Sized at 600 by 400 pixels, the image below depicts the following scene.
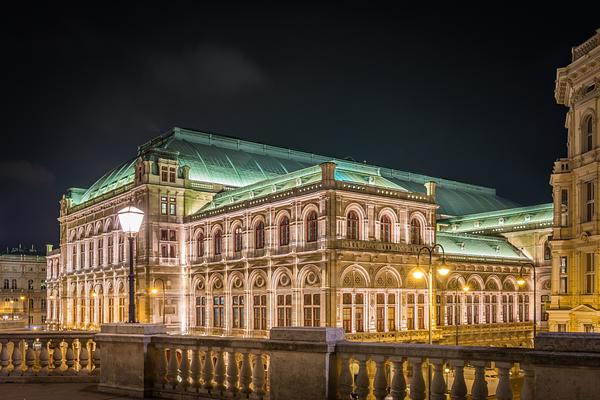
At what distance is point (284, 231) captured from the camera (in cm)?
5144

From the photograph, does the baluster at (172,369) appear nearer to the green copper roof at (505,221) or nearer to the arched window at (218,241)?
the arched window at (218,241)

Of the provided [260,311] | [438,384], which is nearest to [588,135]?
[260,311]

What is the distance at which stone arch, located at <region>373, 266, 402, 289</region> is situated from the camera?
49881 mm

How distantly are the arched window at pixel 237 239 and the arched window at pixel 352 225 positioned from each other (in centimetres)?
1185

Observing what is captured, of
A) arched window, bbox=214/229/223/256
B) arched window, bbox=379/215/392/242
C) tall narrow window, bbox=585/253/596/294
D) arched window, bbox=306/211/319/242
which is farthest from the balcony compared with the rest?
arched window, bbox=214/229/223/256

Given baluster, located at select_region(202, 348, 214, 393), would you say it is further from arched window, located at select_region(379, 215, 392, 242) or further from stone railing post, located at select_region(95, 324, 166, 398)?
arched window, located at select_region(379, 215, 392, 242)

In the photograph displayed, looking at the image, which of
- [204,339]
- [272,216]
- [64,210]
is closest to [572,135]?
[272,216]

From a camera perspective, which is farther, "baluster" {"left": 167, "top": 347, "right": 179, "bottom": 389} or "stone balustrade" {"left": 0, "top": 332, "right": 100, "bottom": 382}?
"stone balustrade" {"left": 0, "top": 332, "right": 100, "bottom": 382}

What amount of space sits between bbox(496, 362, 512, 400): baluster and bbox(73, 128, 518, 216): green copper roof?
2173 inches

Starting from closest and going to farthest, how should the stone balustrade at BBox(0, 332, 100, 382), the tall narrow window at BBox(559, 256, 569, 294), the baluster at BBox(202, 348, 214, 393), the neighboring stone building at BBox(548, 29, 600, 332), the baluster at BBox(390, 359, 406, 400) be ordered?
the baluster at BBox(390, 359, 406, 400)
the baluster at BBox(202, 348, 214, 393)
the stone balustrade at BBox(0, 332, 100, 382)
the neighboring stone building at BBox(548, 29, 600, 332)
the tall narrow window at BBox(559, 256, 569, 294)

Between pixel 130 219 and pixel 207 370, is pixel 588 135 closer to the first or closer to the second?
pixel 130 219

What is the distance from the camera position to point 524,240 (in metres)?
70.6

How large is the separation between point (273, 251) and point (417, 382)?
1707 inches

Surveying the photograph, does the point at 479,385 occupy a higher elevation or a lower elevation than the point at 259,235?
lower
